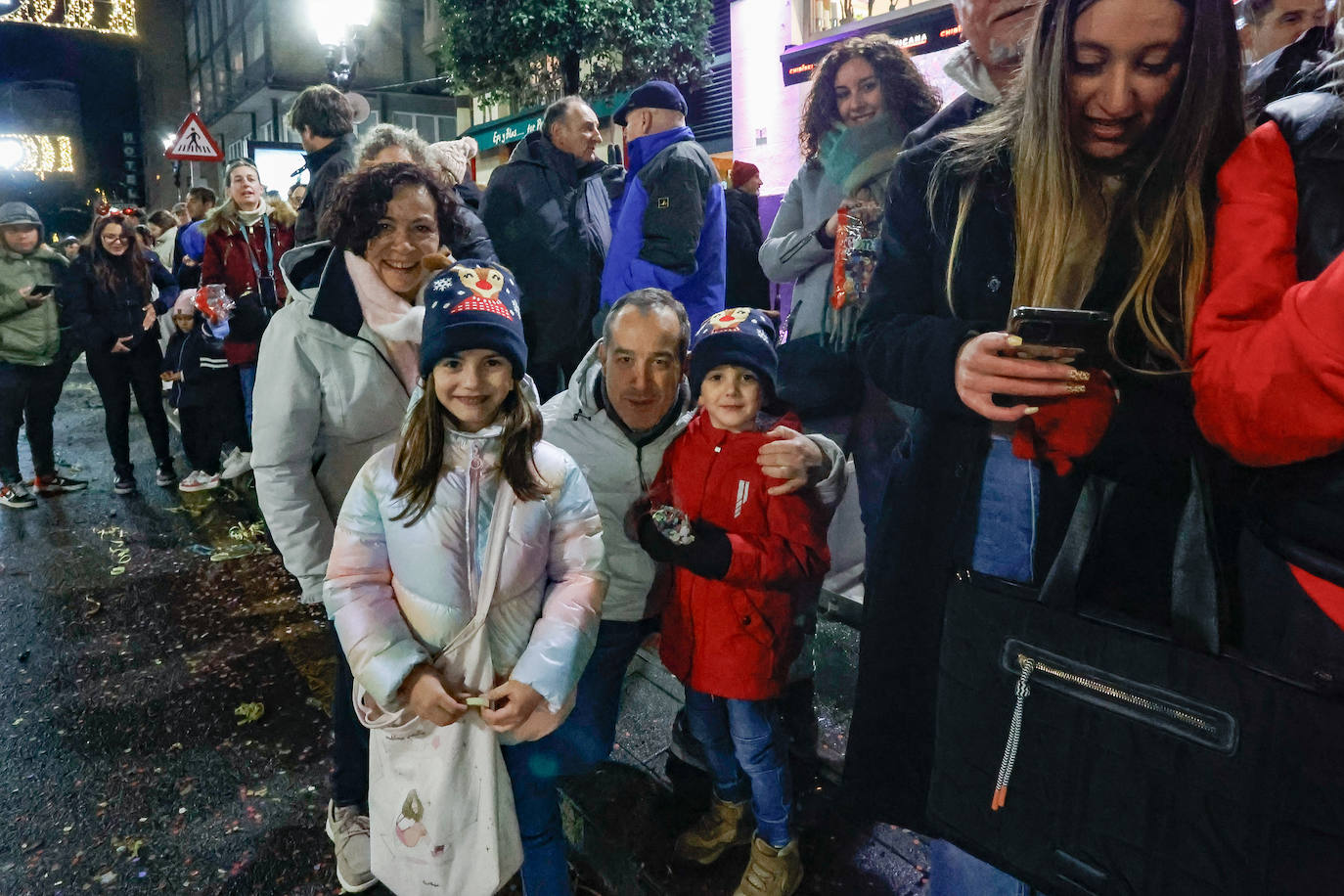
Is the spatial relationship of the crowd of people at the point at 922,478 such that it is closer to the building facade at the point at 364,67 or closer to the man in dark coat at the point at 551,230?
the man in dark coat at the point at 551,230

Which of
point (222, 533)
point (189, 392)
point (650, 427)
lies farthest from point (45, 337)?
point (650, 427)

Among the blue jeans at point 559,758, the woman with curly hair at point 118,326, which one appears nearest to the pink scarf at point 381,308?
the blue jeans at point 559,758

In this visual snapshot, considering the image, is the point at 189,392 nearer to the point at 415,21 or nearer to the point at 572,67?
the point at 572,67

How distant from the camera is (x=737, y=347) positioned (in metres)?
2.25

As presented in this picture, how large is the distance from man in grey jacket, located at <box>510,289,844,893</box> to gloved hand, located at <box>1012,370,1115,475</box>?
854mm

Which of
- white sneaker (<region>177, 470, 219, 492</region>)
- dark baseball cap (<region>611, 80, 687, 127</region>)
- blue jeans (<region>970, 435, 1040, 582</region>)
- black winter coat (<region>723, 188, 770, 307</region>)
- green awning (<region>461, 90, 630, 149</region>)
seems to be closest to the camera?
blue jeans (<region>970, 435, 1040, 582</region>)

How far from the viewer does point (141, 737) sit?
3.29 metres

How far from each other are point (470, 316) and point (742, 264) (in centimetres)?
288


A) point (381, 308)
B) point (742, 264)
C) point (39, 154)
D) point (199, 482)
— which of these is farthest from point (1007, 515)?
point (39, 154)

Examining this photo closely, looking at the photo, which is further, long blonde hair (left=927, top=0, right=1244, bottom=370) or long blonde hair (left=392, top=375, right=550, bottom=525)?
long blonde hair (left=392, top=375, right=550, bottom=525)

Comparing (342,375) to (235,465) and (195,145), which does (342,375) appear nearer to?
(235,465)

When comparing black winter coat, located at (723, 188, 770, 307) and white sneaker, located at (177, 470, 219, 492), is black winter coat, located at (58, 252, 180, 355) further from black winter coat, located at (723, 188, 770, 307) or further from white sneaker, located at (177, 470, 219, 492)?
black winter coat, located at (723, 188, 770, 307)

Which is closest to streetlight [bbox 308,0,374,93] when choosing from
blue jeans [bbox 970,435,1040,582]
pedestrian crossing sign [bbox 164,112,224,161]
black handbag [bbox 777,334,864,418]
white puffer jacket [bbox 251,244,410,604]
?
pedestrian crossing sign [bbox 164,112,224,161]

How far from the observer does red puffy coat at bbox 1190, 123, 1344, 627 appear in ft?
3.42
